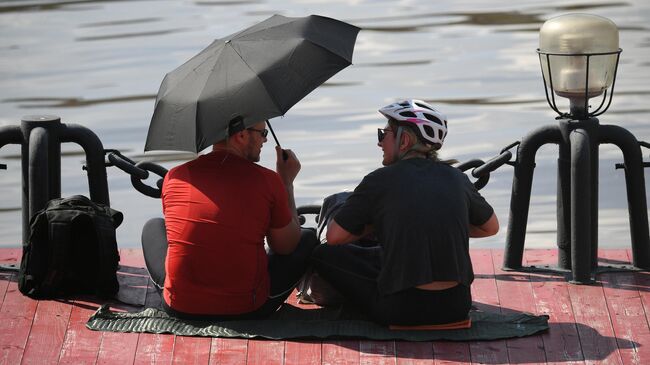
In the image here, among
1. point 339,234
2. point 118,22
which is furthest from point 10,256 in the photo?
point 118,22

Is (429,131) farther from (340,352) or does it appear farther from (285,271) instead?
(340,352)

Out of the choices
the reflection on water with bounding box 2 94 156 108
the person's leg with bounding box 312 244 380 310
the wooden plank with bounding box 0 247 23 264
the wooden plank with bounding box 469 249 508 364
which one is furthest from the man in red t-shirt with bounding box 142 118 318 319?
the reflection on water with bounding box 2 94 156 108

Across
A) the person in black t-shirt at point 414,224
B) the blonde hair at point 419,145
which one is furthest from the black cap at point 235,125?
the blonde hair at point 419,145

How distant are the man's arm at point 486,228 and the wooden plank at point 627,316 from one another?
2.33 ft

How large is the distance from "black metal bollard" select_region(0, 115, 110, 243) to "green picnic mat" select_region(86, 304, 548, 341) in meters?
0.92

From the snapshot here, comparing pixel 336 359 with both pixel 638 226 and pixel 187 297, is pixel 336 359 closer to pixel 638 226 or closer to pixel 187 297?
pixel 187 297

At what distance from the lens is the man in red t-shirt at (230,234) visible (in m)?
6.00

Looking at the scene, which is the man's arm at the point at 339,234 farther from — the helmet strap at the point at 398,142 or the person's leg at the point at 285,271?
the helmet strap at the point at 398,142

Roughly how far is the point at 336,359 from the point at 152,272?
45.7 inches

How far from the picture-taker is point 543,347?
19.3 feet

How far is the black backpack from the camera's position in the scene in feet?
21.5

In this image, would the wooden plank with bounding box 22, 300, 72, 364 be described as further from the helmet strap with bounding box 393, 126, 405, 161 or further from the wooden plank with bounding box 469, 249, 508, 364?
the wooden plank with bounding box 469, 249, 508, 364

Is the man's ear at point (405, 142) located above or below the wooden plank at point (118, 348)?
above

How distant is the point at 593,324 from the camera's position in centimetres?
618
